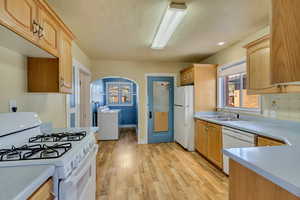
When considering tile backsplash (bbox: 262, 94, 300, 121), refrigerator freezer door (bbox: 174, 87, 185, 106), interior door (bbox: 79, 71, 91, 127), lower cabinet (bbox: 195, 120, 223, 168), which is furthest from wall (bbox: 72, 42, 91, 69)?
tile backsplash (bbox: 262, 94, 300, 121)

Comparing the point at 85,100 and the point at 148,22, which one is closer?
the point at 148,22

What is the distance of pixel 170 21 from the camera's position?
7.29ft

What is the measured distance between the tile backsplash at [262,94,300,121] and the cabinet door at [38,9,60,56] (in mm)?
3034

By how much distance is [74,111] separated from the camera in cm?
324

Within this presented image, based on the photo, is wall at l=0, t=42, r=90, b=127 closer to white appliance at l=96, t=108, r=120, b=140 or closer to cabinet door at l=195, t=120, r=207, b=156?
white appliance at l=96, t=108, r=120, b=140

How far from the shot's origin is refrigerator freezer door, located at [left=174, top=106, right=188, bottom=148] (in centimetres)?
409

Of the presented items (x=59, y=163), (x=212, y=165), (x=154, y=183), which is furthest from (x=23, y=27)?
(x=212, y=165)

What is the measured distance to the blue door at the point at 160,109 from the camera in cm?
484

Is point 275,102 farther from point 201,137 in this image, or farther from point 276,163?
point 276,163

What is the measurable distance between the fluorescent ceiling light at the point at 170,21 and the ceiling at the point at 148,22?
0.08 metres

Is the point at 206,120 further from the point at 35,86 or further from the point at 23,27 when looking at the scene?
the point at 23,27

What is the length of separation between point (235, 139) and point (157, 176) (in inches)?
55.0

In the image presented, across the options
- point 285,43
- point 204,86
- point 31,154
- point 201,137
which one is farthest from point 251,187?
point 204,86

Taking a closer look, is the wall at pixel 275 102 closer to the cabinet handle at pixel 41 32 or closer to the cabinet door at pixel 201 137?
the cabinet door at pixel 201 137
